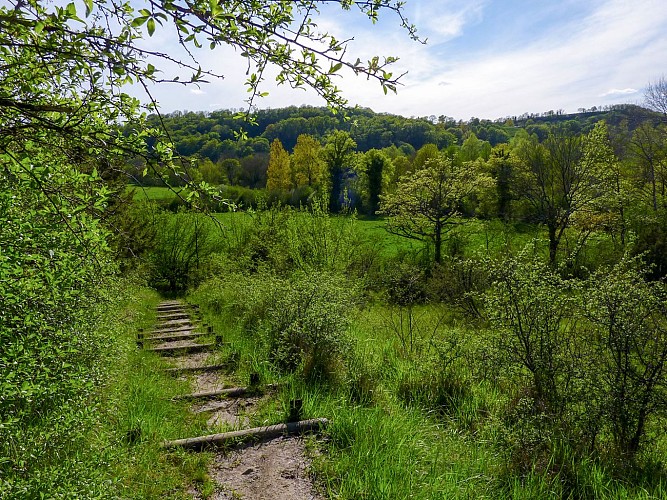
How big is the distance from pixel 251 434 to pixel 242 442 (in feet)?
0.39

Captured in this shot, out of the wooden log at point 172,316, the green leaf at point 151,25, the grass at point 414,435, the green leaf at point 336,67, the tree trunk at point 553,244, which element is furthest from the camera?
the tree trunk at point 553,244

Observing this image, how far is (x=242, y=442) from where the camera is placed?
4.32 m

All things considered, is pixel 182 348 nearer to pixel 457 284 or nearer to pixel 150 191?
pixel 150 191

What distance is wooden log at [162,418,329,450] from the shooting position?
4.14 meters

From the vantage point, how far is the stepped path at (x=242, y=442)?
11.9 feet

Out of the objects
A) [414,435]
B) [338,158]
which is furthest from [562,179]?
[338,158]

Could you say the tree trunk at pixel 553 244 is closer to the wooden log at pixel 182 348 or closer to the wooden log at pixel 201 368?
the wooden log at pixel 182 348

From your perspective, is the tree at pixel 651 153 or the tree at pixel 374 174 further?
the tree at pixel 374 174

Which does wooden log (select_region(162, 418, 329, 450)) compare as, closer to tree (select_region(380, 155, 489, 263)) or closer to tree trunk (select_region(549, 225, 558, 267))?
tree trunk (select_region(549, 225, 558, 267))

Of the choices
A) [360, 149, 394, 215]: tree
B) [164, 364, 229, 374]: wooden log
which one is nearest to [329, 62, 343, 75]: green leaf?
[164, 364, 229, 374]: wooden log

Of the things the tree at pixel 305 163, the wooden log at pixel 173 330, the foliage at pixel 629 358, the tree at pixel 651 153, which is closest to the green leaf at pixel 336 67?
the foliage at pixel 629 358

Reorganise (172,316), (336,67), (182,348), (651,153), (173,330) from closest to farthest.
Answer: (336,67) → (182,348) → (173,330) → (172,316) → (651,153)

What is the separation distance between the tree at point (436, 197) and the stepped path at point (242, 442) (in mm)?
17304

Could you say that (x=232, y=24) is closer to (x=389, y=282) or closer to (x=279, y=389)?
(x=279, y=389)
